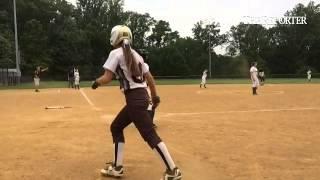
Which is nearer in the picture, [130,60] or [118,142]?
[130,60]

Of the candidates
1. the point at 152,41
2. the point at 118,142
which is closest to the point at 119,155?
the point at 118,142

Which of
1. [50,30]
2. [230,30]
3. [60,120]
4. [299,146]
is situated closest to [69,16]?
[50,30]

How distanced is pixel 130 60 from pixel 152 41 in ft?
361

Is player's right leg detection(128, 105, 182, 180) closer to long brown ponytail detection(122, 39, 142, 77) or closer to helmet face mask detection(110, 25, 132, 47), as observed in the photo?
long brown ponytail detection(122, 39, 142, 77)

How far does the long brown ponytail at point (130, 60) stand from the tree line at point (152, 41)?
264 ft

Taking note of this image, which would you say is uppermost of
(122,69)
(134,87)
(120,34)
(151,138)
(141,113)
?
(120,34)

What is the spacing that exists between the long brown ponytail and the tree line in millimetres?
80481

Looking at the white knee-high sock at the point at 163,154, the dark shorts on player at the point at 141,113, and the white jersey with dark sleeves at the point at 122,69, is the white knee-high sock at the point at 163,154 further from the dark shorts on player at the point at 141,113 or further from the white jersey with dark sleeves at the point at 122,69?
the white jersey with dark sleeves at the point at 122,69

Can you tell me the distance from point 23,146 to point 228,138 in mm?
4104

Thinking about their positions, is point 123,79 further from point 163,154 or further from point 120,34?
point 163,154

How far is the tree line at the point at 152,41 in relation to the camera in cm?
9806

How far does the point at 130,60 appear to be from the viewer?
22.5 ft

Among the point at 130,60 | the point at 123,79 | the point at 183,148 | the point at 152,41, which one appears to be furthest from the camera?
the point at 152,41

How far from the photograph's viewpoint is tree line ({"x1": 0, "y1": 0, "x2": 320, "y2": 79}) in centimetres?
9806
